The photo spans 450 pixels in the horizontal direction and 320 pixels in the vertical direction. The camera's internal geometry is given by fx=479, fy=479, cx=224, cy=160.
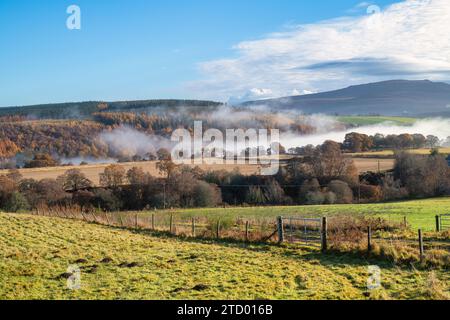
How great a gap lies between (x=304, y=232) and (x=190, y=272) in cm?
1241

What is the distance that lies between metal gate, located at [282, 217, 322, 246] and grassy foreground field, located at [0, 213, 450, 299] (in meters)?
1.71

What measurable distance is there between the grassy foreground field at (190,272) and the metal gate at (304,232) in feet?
5.61

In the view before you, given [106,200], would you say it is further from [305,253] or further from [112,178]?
[305,253]

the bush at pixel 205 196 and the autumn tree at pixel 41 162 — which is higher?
the autumn tree at pixel 41 162

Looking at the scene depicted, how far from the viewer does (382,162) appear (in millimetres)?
91000

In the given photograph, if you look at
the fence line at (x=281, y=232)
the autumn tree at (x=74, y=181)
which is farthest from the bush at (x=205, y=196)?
the fence line at (x=281, y=232)

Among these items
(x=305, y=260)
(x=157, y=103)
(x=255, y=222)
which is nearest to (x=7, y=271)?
(x=305, y=260)

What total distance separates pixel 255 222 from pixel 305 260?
14.4 metres

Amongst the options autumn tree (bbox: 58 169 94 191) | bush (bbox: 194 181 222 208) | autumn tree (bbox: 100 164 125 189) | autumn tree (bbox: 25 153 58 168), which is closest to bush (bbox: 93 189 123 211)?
autumn tree (bbox: 100 164 125 189)

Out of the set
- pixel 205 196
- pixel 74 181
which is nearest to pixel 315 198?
pixel 205 196

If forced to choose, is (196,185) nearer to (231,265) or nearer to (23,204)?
(23,204)

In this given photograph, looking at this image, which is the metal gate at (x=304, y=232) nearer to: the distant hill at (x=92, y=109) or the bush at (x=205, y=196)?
the bush at (x=205, y=196)

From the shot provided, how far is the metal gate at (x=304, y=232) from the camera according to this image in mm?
24953

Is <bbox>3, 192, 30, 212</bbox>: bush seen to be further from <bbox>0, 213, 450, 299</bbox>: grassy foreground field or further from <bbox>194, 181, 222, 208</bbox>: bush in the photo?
<bbox>0, 213, 450, 299</bbox>: grassy foreground field
